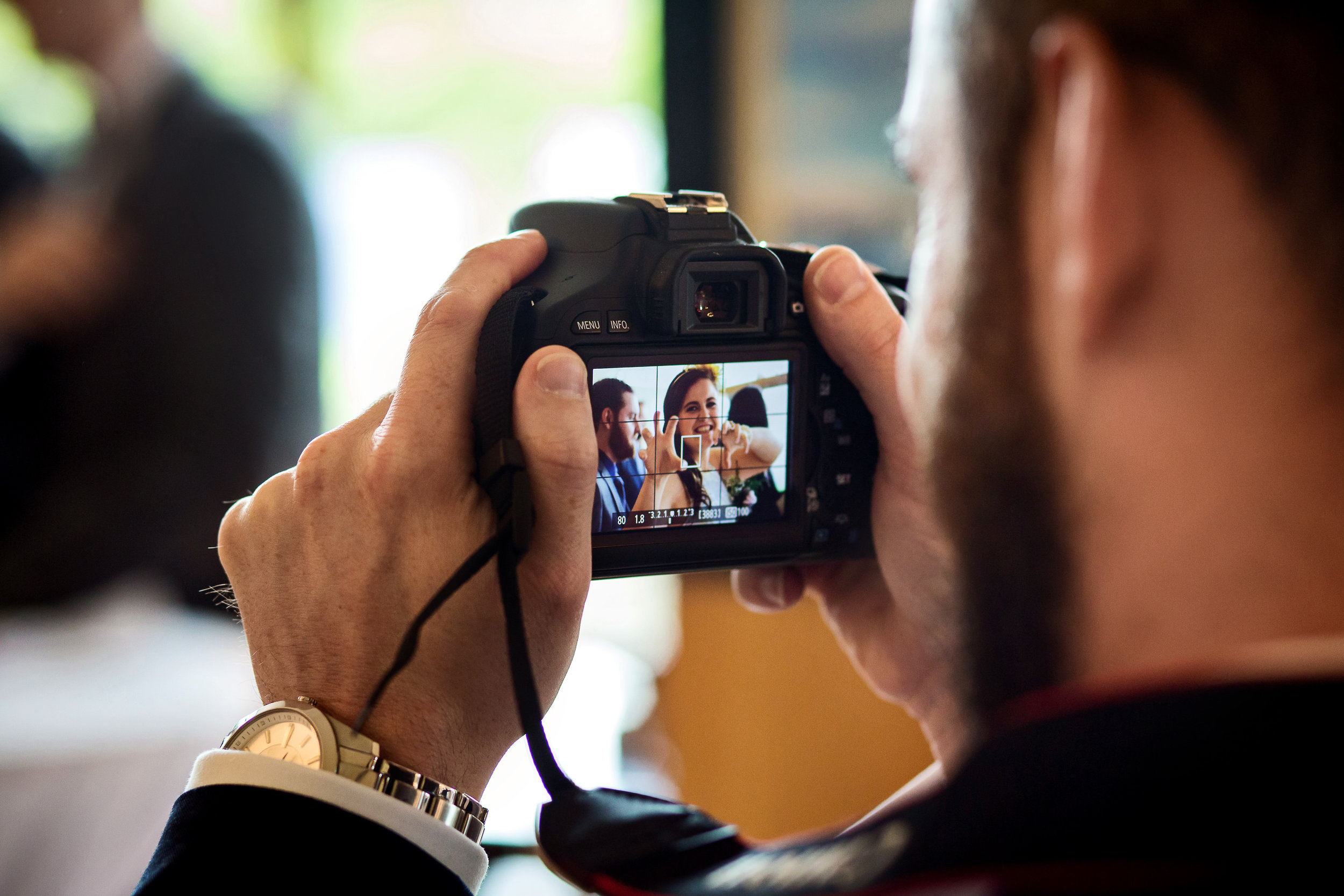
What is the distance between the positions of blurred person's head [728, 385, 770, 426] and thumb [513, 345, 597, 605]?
133 mm

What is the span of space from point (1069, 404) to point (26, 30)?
7.36ft

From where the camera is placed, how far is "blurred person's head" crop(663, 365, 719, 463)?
81cm

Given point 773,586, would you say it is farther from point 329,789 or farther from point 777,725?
point 777,725

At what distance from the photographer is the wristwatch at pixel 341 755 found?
2.10 ft

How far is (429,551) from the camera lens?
72cm

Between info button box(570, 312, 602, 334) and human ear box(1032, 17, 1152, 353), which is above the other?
human ear box(1032, 17, 1152, 353)

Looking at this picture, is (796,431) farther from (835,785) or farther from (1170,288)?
(835,785)

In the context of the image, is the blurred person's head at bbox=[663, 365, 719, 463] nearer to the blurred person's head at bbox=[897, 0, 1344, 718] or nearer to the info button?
the info button

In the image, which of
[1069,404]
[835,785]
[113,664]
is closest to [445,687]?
[1069,404]

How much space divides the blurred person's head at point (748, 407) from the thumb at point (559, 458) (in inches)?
5.2

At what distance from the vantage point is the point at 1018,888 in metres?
0.34

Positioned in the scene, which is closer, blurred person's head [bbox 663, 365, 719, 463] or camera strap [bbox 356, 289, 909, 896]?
camera strap [bbox 356, 289, 909, 896]

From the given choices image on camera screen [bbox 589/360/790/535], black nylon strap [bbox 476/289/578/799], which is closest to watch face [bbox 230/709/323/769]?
black nylon strap [bbox 476/289/578/799]

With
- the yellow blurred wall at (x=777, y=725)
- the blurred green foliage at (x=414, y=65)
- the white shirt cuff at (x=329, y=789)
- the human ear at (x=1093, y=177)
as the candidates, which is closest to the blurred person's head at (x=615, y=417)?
the white shirt cuff at (x=329, y=789)
